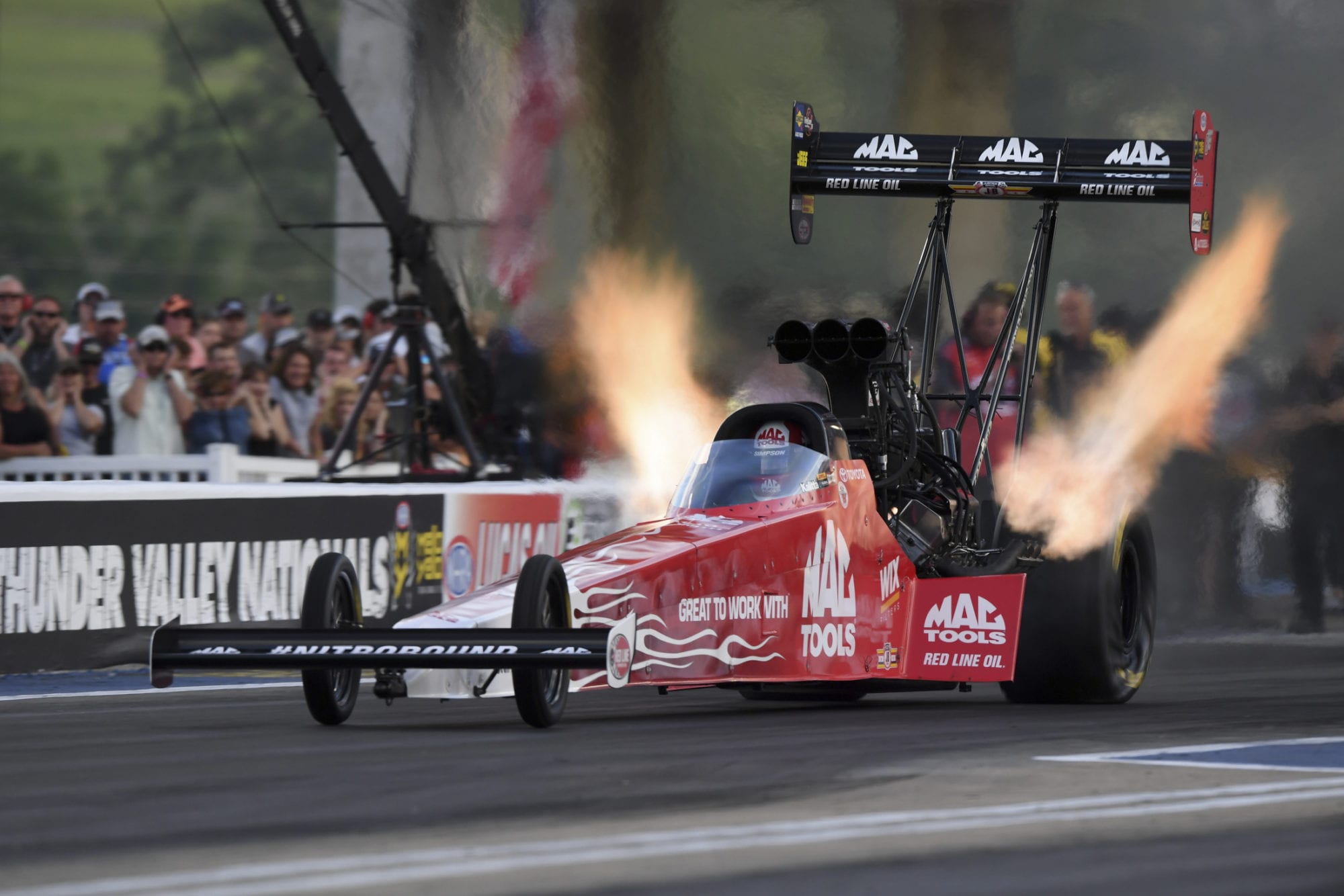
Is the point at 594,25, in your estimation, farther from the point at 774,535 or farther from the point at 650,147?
the point at 774,535

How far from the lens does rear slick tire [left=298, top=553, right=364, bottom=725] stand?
8.66 meters

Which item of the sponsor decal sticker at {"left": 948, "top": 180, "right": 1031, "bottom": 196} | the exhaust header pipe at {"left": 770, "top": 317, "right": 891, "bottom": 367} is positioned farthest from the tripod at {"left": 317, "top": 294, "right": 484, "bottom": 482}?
the exhaust header pipe at {"left": 770, "top": 317, "right": 891, "bottom": 367}

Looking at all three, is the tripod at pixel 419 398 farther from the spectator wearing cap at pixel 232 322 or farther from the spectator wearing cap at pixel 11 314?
the spectator wearing cap at pixel 11 314

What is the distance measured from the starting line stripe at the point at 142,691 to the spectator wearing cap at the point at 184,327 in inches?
185

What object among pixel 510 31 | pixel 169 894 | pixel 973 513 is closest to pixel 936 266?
pixel 973 513

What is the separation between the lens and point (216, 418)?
1619 centimetres

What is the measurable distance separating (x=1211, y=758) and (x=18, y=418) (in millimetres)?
10054

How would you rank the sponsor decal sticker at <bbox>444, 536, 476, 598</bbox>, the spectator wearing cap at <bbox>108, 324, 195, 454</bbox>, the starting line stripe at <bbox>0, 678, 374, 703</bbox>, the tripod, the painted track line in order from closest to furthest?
1. the painted track line
2. the starting line stripe at <bbox>0, 678, 374, 703</bbox>
3. the sponsor decal sticker at <bbox>444, 536, 476, 598</bbox>
4. the spectator wearing cap at <bbox>108, 324, 195, 454</bbox>
5. the tripod

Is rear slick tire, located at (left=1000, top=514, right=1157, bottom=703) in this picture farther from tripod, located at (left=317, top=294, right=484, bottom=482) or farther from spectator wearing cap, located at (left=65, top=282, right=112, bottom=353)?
spectator wearing cap, located at (left=65, top=282, right=112, bottom=353)

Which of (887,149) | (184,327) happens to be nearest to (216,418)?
(184,327)

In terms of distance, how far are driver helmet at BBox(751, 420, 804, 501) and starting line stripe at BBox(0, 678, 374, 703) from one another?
2203 mm

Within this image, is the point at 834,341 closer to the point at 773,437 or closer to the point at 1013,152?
the point at 773,437

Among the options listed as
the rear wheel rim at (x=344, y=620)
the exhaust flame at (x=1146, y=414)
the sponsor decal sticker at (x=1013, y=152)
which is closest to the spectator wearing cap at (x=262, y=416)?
the exhaust flame at (x=1146, y=414)

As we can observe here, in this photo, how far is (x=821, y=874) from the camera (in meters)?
5.06
